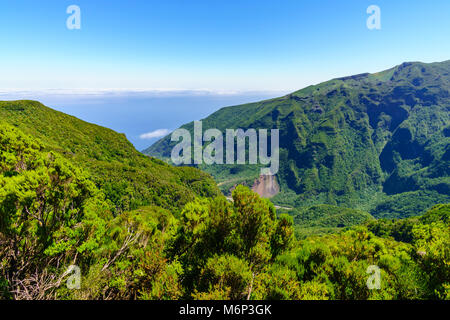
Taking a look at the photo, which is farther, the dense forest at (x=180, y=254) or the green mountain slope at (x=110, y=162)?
the green mountain slope at (x=110, y=162)

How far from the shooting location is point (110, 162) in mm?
102625

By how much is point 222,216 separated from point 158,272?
580 cm

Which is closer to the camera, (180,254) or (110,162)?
(180,254)

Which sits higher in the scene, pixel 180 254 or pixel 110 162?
pixel 180 254

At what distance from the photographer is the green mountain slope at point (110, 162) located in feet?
269

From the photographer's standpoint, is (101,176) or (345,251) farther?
(101,176)

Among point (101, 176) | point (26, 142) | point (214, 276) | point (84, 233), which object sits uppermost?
point (26, 142)

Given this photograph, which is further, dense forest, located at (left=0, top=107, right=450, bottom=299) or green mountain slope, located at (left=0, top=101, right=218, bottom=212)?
green mountain slope, located at (left=0, top=101, right=218, bottom=212)

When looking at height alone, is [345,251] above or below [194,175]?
above

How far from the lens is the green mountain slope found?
81.9 metres

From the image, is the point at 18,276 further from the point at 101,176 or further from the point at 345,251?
the point at 101,176
